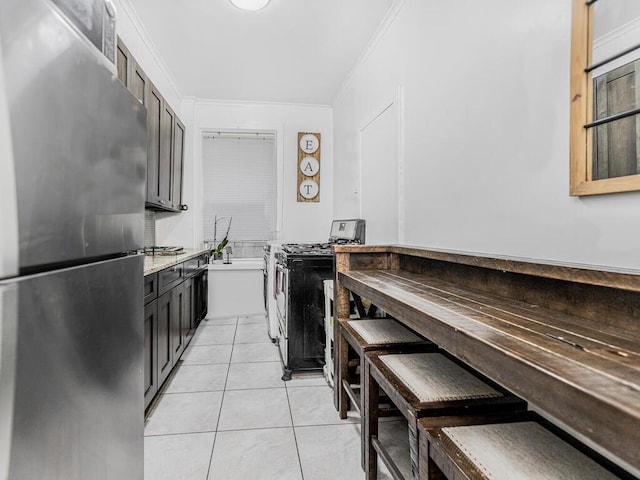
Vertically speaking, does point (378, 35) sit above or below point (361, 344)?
above

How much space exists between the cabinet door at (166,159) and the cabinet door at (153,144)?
0.08 m

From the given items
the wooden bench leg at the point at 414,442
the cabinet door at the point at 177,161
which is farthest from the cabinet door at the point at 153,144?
the wooden bench leg at the point at 414,442

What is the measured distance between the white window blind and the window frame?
382 cm

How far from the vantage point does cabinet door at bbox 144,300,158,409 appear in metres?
2.01

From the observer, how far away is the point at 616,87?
3.46 feet

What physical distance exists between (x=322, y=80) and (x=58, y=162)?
11.9ft

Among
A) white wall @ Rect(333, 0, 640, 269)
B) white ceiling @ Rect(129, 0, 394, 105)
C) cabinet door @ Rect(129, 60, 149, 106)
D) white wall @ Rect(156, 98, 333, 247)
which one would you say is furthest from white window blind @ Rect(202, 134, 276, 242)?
white wall @ Rect(333, 0, 640, 269)

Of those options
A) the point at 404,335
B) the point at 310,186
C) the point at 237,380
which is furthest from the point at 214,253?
the point at 404,335

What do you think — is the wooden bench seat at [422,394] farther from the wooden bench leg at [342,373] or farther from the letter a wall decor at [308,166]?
the letter a wall decor at [308,166]

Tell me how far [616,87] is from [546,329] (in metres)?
0.76

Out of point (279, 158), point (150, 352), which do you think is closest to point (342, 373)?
point (150, 352)

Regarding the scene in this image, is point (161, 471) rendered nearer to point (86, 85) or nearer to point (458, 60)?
point (86, 85)

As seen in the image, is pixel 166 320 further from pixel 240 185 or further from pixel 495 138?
pixel 240 185

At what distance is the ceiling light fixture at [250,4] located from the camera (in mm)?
2481
